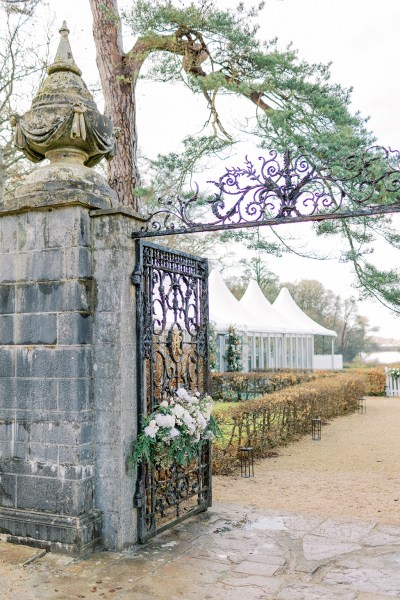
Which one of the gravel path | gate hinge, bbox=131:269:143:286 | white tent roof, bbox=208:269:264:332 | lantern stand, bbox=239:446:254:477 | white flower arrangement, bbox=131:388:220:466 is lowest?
the gravel path

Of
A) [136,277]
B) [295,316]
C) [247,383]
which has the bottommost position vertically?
[247,383]

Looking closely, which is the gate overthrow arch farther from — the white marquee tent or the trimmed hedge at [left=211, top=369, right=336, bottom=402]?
the white marquee tent

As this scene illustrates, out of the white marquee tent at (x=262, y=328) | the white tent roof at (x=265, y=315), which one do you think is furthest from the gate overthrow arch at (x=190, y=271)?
the white tent roof at (x=265, y=315)

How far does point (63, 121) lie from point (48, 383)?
2151 millimetres

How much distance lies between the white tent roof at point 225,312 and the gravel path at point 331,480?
796 cm

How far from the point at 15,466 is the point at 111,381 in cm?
107

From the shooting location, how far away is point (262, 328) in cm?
2103

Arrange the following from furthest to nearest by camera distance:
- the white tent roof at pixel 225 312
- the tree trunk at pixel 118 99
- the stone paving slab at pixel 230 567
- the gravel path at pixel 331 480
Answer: the white tent roof at pixel 225 312 < the tree trunk at pixel 118 99 < the gravel path at pixel 331 480 < the stone paving slab at pixel 230 567

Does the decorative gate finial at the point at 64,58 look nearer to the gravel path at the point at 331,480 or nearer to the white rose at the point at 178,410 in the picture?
the white rose at the point at 178,410

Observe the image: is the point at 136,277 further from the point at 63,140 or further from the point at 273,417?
the point at 273,417

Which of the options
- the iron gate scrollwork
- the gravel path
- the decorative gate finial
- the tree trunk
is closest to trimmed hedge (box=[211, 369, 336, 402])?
the gravel path

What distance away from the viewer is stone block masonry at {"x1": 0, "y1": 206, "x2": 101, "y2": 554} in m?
4.51

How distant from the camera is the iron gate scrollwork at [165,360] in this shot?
4.80m

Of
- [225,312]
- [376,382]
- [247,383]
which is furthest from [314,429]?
[376,382]
